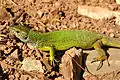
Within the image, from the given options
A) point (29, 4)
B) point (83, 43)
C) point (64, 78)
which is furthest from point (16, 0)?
point (64, 78)

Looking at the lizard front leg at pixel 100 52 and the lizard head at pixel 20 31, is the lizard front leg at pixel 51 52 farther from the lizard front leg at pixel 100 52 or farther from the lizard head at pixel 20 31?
the lizard front leg at pixel 100 52

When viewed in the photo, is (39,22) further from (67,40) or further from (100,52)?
(100,52)

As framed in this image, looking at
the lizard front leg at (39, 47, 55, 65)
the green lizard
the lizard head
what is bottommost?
the lizard front leg at (39, 47, 55, 65)

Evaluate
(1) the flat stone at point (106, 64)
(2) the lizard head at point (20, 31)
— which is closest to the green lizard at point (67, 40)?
(2) the lizard head at point (20, 31)

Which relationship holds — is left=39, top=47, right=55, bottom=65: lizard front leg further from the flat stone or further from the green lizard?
the flat stone

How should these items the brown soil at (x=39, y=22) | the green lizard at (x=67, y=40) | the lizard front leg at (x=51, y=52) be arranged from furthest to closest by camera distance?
the green lizard at (x=67, y=40) < the lizard front leg at (x=51, y=52) < the brown soil at (x=39, y=22)

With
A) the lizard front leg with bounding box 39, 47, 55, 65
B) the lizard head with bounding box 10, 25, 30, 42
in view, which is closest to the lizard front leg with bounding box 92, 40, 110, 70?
the lizard front leg with bounding box 39, 47, 55, 65

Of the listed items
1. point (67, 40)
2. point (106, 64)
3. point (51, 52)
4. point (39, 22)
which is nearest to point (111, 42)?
point (106, 64)

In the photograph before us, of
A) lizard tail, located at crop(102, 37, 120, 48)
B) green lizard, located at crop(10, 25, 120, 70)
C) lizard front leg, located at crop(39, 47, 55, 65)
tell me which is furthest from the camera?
lizard tail, located at crop(102, 37, 120, 48)

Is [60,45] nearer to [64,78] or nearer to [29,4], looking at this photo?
[64,78]
